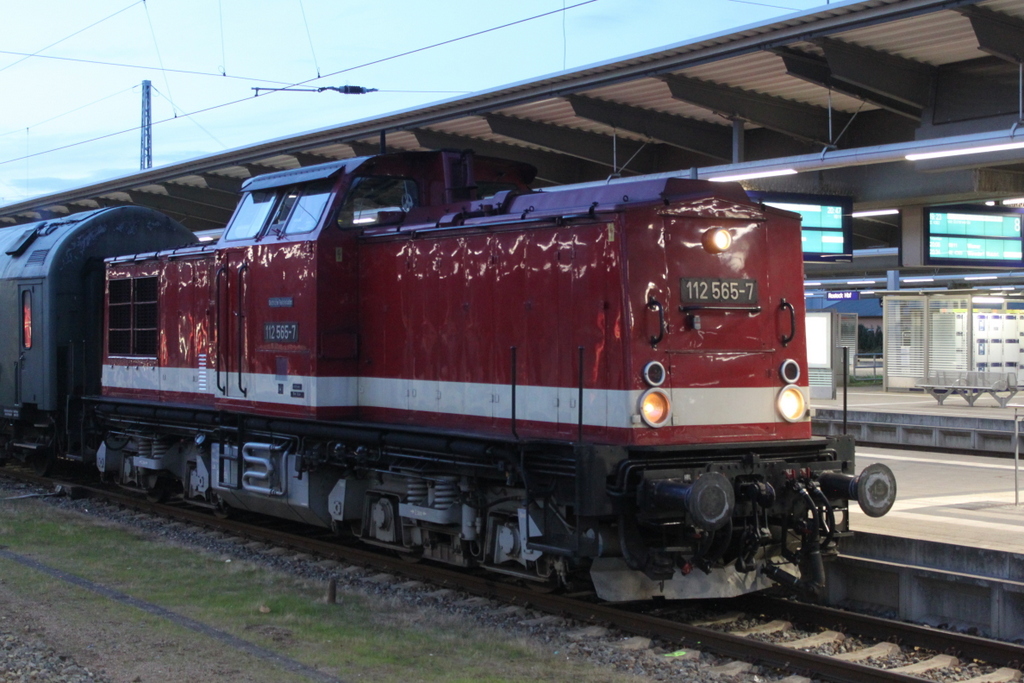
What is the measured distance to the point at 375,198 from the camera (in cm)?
922

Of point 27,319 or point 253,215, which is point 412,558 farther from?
point 27,319

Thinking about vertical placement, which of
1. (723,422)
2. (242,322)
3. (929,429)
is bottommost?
(929,429)

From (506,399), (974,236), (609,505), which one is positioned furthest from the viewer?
(974,236)

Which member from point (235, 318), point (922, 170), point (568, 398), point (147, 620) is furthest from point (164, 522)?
point (922, 170)

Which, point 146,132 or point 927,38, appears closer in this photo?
point 927,38

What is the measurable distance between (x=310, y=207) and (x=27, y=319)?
6.62m

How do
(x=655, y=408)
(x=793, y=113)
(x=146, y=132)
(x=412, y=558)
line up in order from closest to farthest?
(x=655, y=408)
(x=412, y=558)
(x=793, y=113)
(x=146, y=132)

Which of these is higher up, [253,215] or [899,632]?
[253,215]

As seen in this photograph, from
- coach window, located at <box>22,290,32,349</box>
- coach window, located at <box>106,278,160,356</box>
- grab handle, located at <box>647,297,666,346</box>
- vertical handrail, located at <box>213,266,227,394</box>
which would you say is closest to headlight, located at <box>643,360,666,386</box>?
grab handle, located at <box>647,297,666,346</box>

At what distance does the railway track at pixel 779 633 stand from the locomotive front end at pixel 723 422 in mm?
267

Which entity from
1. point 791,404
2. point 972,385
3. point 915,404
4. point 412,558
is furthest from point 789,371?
point 972,385

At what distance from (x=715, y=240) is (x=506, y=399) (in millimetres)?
2005

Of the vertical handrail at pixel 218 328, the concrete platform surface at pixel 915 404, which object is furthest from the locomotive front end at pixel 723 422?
the concrete platform surface at pixel 915 404

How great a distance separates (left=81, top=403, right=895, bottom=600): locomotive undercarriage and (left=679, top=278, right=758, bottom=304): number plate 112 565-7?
1.08 metres
